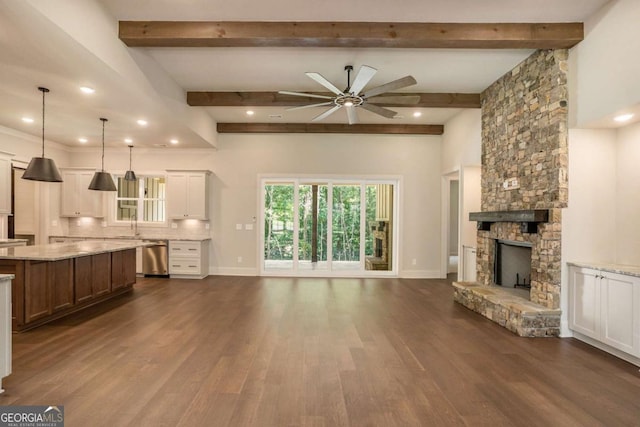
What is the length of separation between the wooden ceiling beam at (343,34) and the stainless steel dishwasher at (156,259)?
432 cm

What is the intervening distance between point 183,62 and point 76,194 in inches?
184

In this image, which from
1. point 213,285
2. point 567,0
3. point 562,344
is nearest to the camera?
point 567,0

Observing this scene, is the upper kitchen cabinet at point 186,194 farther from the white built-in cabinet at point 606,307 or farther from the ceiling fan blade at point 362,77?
the white built-in cabinet at point 606,307

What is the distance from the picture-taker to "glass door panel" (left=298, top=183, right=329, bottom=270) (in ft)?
23.5

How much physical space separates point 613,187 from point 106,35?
565 centimetres

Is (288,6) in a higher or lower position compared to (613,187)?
higher

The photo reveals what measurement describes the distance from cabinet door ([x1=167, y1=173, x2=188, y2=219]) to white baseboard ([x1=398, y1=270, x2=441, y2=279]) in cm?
496

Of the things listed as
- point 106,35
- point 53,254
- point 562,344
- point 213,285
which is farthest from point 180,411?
point 213,285

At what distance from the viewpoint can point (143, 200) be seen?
23.7ft

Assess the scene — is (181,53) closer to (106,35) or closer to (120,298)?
(106,35)

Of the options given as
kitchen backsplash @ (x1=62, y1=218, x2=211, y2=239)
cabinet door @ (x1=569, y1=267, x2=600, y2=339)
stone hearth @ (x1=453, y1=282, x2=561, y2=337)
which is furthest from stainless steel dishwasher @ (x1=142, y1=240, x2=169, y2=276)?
cabinet door @ (x1=569, y1=267, x2=600, y2=339)

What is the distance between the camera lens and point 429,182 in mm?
7148

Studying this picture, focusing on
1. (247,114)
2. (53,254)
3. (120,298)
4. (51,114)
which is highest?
(247,114)

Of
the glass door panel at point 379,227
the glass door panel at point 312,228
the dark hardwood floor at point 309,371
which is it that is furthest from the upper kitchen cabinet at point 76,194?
the glass door panel at point 379,227
